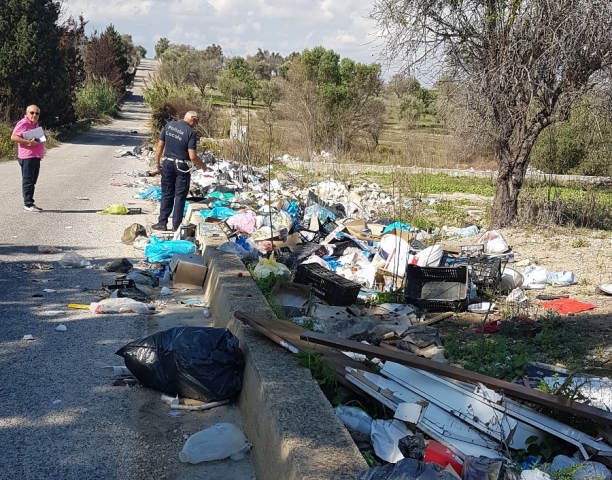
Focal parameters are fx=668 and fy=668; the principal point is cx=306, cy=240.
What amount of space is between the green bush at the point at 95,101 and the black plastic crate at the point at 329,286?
41.2m

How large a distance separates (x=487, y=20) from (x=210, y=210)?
5.75 meters

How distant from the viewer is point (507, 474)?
2791mm

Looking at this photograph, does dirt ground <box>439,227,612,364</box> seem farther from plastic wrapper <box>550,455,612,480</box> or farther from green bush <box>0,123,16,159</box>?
green bush <box>0,123,16,159</box>

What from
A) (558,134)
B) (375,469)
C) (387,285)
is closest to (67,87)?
(558,134)

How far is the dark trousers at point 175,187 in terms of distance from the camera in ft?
34.6

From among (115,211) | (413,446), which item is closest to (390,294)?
(413,446)

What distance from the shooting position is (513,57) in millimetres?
11141

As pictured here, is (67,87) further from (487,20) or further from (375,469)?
(375,469)

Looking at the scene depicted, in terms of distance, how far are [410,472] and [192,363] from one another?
2.17 m

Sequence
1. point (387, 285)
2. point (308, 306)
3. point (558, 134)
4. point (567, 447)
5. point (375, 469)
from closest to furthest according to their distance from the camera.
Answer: point (375, 469)
point (567, 447)
point (308, 306)
point (387, 285)
point (558, 134)

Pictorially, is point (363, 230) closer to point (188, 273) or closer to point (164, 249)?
point (164, 249)

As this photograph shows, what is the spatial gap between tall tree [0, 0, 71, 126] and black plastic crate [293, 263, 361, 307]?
2399 centimetres

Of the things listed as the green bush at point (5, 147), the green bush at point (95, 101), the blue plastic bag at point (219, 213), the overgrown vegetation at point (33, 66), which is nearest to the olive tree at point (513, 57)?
the blue plastic bag at point (219, 213)

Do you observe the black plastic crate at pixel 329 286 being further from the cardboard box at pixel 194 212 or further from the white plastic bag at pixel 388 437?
the cardboard box at pixel 194 212
